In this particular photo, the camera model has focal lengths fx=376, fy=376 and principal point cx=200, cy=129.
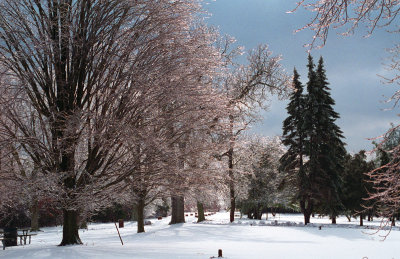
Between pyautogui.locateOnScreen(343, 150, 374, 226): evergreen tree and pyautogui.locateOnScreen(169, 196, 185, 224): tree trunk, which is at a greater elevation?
pyautogui.locateOnScreen(343, 150, 374, 226): evergreen tree

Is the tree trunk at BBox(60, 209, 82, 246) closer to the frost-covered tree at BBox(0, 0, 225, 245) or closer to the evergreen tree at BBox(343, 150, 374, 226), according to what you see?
the frost-covered tree at BBox(0, 0, 225, 245)

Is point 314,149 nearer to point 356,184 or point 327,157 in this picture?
point 327,157

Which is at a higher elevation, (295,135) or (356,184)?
(295,135)

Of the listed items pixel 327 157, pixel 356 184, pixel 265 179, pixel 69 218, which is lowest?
pixel 69 218

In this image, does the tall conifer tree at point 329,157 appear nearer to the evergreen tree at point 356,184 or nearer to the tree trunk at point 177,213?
the evergreen tree at point 356,184

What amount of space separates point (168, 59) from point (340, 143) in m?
25.2

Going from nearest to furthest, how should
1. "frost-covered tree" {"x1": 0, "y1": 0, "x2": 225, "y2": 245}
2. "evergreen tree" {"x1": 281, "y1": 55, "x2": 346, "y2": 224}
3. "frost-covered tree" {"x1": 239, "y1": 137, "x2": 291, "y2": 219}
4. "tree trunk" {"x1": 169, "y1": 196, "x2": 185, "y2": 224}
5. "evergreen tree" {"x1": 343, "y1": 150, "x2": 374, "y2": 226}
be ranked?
"frost-covered tree" {"x1": 0, "y1": 0, "x2": 225, "y2": 245} < "tree trunk" {"x1": 169, "y1": 196, "x2": 185, "y2": 224} < "evergreen tree" {"x1": 281, "y1": 55, "x2": 346, "y2": 224} < "evergreen tree" {"x1": 343, "y1": 150, "x2": 374, "y2": 226} < "frost-covered tree" {"x1": 239, "y1": 137, "x2": 291, "y2": 219}

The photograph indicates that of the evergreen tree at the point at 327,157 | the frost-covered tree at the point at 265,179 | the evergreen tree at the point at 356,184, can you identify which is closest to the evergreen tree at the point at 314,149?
the evergreen tree at the point at 327,157

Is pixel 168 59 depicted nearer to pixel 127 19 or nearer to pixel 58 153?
pixel 127 19

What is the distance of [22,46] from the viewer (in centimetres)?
1230

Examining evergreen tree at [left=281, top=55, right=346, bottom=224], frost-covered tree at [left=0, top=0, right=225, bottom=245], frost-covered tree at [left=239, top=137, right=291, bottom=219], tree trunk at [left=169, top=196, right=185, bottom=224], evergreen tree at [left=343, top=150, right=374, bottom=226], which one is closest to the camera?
frost-covered tree at [left=0, top=0, right=225, bottom=245]

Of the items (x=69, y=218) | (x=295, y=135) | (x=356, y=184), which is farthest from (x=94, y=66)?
(x=356, y=184)

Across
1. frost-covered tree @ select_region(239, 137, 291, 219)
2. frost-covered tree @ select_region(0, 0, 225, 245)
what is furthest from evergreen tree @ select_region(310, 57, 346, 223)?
frost-covered tree @ select_region(0, 0, 225, 245)

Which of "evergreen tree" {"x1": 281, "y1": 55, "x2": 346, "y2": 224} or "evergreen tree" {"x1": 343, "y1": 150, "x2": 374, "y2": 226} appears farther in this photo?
"evergreen tree" {"x1": 343, "y1": 150, "x2": 374, "y2": 226}
